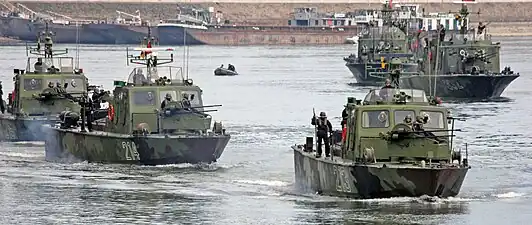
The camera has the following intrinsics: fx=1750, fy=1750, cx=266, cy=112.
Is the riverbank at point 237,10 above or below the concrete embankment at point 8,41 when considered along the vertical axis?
above

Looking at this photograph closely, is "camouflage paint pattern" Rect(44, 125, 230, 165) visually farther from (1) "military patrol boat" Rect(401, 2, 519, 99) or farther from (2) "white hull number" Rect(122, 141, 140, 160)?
(1) "military patrol boat" Rect(401, 2, 519, 99)

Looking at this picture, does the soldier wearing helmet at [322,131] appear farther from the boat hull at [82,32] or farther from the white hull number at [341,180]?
the boat hull at [82,32]

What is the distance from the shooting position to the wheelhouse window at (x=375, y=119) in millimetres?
32625

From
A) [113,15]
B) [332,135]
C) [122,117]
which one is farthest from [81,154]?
[113,15]

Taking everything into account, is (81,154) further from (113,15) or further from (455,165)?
(113,15)

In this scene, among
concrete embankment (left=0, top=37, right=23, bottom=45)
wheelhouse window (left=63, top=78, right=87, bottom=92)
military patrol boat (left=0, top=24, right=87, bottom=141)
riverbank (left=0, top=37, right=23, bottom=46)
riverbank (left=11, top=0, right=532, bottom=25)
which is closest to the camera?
military patrol boat (left=0, top=24, right=87, bottom=141)

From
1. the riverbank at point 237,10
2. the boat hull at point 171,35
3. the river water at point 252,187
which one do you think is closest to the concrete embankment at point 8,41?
the riverbank at point 237,10

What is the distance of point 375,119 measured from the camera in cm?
3266

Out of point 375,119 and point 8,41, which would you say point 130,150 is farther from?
point 8,41

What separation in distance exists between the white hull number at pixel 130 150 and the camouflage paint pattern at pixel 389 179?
8.40 meters

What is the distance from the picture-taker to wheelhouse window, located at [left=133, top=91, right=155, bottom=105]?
40750 millimetres

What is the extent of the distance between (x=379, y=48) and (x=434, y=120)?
5519cm

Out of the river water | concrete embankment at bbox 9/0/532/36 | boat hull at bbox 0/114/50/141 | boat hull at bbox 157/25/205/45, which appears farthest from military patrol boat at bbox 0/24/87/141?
concrete embankment at bbox 9/0/532/36

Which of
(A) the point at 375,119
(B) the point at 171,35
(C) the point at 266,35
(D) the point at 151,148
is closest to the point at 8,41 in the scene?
(B) the point at 171,35
